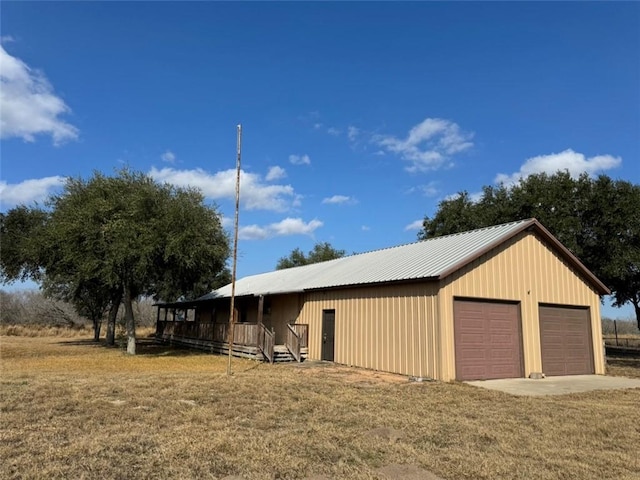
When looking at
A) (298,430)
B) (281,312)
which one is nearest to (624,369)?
(281,312)

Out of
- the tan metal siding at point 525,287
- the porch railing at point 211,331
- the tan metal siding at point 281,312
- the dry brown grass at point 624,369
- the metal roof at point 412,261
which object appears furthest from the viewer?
the tan metal siding at point 281,312

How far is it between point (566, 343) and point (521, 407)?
8954mm

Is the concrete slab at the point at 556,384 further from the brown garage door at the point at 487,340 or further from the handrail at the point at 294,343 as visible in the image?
the handrail at the point at 294,343

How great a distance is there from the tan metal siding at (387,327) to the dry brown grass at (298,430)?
6.81 ft

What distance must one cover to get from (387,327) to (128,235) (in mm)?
10850

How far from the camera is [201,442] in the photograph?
655cm

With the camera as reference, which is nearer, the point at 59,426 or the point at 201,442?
the point at 201,442

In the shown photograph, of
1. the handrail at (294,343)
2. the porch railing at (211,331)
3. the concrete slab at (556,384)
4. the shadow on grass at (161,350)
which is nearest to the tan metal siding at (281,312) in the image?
the porch railing at (211,331)

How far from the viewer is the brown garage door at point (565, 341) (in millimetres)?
16922

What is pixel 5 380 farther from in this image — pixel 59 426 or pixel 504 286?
pixel 504 286

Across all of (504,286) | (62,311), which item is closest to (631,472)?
(504,286)

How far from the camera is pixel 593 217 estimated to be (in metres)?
26.8

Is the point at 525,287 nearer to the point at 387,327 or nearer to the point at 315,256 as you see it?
the point at 387,327

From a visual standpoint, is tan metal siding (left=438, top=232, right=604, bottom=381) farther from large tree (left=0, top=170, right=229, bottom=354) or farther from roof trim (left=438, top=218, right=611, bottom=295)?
large tree (left=0, top=170, right=229, bottom=354)
